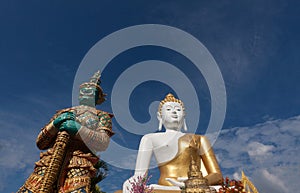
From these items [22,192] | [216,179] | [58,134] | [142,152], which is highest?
[58,134]

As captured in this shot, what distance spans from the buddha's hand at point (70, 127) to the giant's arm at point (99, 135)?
0.36 ft

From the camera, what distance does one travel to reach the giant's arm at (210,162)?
19.5 ft

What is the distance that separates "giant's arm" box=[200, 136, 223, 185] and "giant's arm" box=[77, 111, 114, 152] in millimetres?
2523

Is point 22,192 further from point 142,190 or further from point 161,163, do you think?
point 142,190

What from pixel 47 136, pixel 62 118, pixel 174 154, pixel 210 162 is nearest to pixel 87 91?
pixel 62 118

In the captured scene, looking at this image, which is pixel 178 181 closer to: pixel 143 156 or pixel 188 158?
pixel 188 158

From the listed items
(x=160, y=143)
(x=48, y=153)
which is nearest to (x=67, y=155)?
(x=48, y=153)

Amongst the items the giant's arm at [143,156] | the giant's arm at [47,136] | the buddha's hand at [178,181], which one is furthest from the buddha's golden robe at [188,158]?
the giant's arm at [47,136]

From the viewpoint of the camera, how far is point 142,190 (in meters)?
2.71

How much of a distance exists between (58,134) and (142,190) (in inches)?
188

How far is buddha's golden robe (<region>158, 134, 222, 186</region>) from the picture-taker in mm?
6531

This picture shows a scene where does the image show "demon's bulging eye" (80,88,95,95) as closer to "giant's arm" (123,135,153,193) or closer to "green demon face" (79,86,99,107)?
"green demon face" (79,86,99,107)

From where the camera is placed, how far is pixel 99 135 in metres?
7.15

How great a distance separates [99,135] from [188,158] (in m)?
2.36
